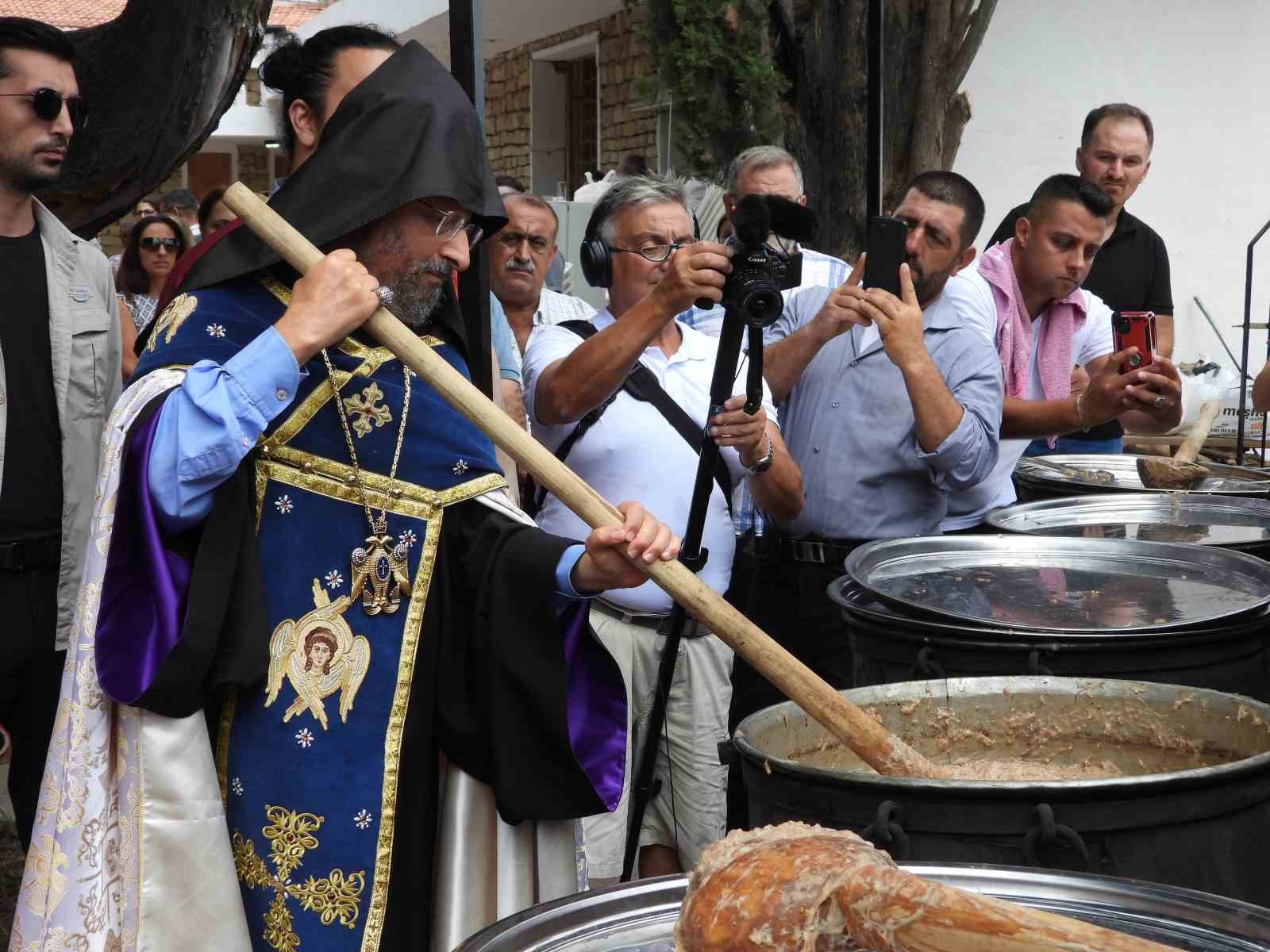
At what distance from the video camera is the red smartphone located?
0.95 metres

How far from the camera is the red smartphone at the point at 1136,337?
3.62 metres

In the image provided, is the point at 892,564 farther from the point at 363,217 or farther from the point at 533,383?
the point at 363,217

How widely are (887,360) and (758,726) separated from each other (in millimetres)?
1760

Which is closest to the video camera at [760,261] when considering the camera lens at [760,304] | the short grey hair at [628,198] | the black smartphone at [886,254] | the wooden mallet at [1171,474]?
the camera lens at [760,304]

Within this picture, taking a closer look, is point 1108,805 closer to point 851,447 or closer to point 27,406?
point 851,447

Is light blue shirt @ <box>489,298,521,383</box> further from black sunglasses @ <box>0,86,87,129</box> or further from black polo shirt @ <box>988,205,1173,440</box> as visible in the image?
black polo shirt @ <box>988,205,1173,440</box>

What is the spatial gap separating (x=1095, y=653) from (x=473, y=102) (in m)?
1.67

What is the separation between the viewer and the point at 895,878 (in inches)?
47.1

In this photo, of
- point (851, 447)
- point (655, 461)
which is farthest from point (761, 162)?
point (655, 461)

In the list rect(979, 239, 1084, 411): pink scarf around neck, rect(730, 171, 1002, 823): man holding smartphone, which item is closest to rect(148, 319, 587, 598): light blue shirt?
rect(730, 171, 1002, 823): man holding smartphone

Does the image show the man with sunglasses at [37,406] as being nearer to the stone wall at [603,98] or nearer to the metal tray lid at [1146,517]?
the metal tray lid at [1146,517]

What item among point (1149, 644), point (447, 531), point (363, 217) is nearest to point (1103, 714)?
point (1149, 644)

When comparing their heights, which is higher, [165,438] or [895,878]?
[165,438]

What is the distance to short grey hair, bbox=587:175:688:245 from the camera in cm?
367
